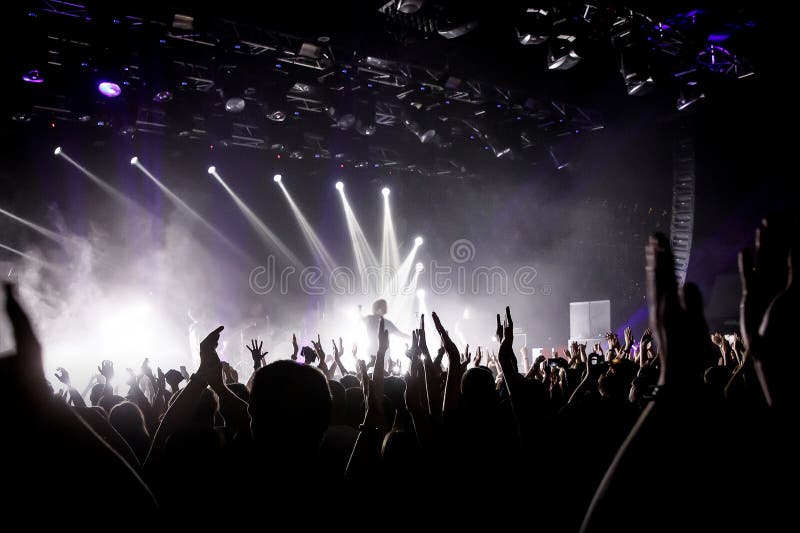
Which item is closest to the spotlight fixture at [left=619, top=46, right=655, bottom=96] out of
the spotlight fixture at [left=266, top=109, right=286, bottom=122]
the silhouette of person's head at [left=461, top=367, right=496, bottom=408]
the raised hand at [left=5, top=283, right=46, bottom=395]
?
the spotlight fixture at [left=266, top=109, right=286, bottom=122]

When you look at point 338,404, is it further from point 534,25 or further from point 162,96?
point 162,96

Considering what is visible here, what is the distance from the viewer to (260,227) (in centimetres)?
1330

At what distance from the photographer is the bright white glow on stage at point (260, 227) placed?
12747 mm

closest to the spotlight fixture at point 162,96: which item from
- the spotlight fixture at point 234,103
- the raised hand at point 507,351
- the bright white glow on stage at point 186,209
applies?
the spotlight fixture at point 234,103

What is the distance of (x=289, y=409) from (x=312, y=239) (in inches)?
494

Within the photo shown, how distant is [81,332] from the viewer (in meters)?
11.1

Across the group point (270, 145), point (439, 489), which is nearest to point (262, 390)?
point (439, 489)

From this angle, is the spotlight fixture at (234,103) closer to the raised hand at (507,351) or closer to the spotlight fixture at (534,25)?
the spotlight fixture at (534,25)

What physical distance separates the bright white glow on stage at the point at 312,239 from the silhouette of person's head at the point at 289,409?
12285 millimetres

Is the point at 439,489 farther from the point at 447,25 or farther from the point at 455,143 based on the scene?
the point at 455,143

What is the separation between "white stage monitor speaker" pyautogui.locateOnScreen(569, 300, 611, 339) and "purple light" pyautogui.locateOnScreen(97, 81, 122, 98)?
10648 mm

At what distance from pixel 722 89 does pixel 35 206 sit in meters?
12.9

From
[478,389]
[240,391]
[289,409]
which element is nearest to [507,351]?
[478,389]

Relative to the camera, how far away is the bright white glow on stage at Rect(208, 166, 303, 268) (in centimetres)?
1275
